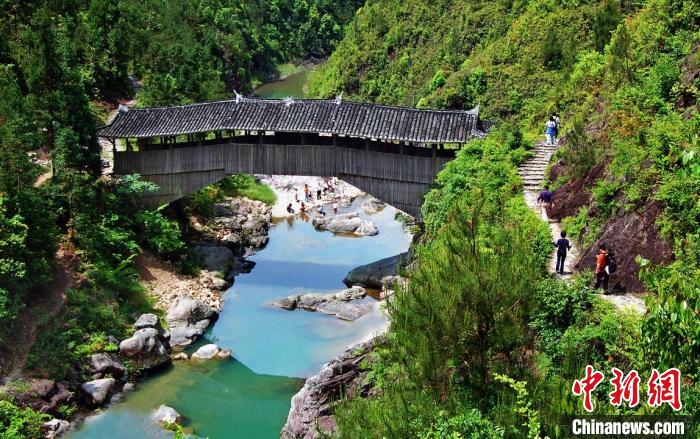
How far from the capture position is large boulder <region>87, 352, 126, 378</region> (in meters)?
21.3

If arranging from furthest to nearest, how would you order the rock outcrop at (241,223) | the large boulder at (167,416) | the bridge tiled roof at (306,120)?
the rock outcrop at (241,223), the bridge tiled roof at (306,120), the large boulder at (167,416)

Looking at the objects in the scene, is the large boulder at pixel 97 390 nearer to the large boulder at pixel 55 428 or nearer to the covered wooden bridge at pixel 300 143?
the large boulder at pixel 55 428

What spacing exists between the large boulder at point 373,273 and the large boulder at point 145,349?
8873 millimetres

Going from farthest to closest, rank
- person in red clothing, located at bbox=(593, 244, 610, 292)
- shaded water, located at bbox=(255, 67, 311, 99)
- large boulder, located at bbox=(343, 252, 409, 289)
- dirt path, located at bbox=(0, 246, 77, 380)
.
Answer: shaded water, located at bbox=(255, 67, 311, 99) → large boulder, located at bbox=(343, 252, 409, 289) → dirt path, located at bbox=(0, 246, 77, 380) → person in red clothing, located at bbox=(593, 244, 610, 292)

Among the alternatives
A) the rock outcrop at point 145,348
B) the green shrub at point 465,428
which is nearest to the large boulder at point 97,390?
the rock outcrop at point 145,348

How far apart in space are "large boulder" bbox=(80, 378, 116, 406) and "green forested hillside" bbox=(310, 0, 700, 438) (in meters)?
8.58

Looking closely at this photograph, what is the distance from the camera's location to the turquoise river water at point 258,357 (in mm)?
19938

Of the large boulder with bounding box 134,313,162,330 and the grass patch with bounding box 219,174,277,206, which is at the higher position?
the grass patch with bounding box 219,174,277,206

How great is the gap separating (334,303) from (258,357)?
13.7 ft

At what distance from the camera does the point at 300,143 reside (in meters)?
27.5

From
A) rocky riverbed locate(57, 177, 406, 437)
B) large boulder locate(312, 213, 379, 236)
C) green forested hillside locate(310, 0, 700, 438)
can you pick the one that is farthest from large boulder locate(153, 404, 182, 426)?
large boulder locate(312, 213, 379, 236)

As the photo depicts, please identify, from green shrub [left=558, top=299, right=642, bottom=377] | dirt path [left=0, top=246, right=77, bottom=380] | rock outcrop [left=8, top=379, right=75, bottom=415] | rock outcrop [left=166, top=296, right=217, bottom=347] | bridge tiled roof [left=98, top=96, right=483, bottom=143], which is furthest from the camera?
bridge tiled roof [left=98, top=96, right=483, bottom=143]

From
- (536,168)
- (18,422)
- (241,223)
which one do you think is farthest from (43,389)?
(241,223)

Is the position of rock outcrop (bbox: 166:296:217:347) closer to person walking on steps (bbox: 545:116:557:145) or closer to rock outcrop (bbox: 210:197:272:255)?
rock outcrop (bbox: 210:197:272:255)
